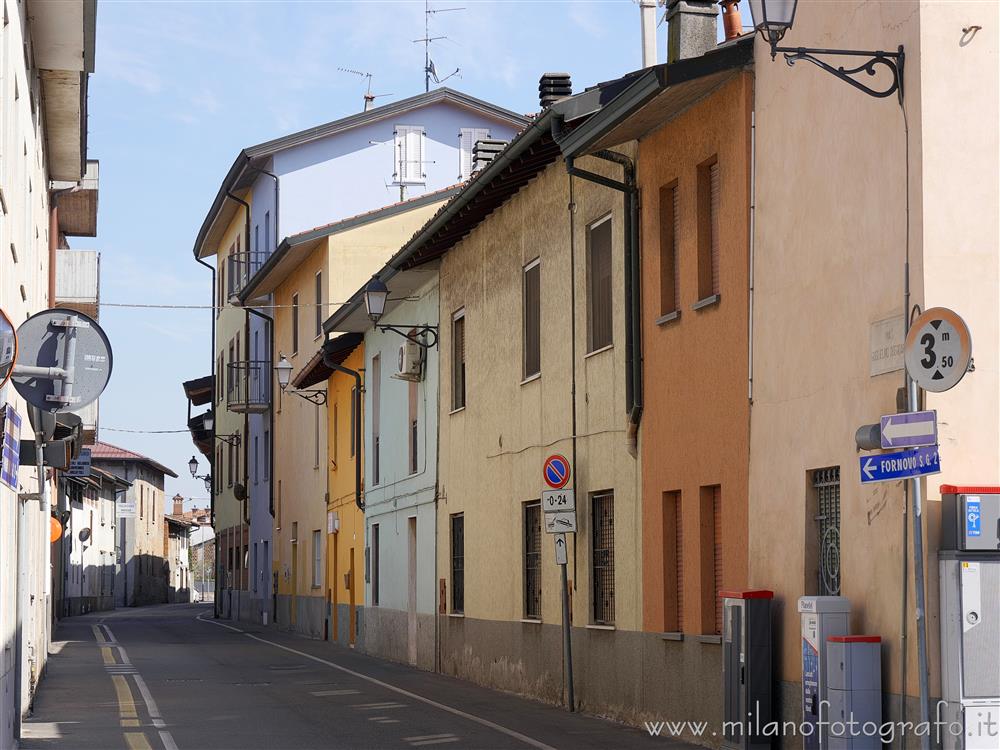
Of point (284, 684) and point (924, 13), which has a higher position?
point (924, 13)

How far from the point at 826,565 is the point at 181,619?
41294mm

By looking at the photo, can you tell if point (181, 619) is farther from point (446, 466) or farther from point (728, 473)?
point (728, 473)

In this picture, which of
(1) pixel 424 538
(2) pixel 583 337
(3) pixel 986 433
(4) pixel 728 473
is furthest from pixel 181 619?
(3) pixel 986 433

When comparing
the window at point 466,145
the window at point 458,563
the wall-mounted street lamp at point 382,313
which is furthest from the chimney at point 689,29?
the window at point 466,145

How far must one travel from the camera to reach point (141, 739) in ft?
49.1

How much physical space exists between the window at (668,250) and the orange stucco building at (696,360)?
1 cm

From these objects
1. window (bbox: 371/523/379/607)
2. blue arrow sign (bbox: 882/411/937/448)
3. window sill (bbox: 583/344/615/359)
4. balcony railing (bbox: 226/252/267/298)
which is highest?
balcony railing (bbox: 226/252/267/298)

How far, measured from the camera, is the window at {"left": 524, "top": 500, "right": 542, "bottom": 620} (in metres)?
19.5

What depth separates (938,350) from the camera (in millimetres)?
9242

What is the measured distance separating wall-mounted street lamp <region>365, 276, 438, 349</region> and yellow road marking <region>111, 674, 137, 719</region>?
6.61 meters

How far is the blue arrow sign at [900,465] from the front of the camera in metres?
9.27

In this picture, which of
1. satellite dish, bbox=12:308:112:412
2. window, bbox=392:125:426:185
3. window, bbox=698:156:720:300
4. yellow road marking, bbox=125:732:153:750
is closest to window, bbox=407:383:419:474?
yellow road marking, bbox=125:732:153:750

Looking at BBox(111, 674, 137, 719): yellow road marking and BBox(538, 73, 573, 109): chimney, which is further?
BBox(538, 73, 573, 109): chimney

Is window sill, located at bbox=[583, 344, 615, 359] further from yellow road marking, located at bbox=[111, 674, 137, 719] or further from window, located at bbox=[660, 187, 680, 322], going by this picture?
yellow road marking, located at bbox=[111, 674, 137, 719]
